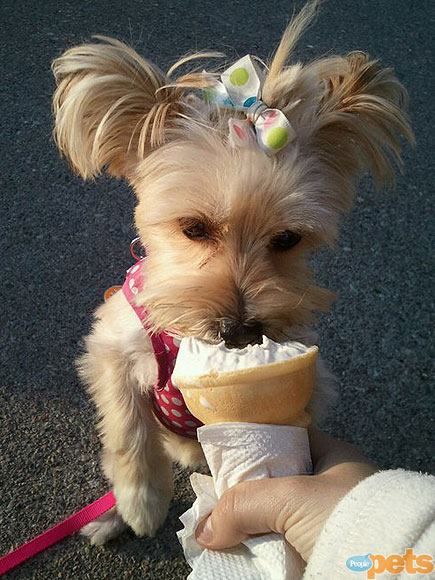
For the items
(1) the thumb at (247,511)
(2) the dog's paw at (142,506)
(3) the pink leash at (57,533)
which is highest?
(1) the thumb at (247,511)

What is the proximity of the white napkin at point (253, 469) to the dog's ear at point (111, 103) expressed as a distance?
84cm

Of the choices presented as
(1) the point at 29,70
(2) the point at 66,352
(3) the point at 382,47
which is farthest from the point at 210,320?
(3) the point at 382,47

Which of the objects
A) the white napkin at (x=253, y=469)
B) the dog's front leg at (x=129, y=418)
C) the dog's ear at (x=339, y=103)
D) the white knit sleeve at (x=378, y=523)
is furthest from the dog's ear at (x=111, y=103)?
the white knit sleeve at (x=378, y=523)

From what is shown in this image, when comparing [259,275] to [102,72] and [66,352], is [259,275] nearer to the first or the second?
[102,72]

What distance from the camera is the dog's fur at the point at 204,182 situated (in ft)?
5.25

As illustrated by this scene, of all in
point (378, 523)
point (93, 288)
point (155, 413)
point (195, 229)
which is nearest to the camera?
point (378, 523)

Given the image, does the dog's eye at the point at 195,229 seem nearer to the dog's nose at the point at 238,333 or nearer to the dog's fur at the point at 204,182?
the dog's fur at the point at 204,182

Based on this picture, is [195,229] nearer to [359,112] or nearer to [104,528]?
[359,112]

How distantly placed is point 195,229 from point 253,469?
0.67 m

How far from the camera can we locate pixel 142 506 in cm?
185

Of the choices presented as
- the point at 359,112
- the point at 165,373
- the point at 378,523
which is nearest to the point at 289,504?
the point at 378,523

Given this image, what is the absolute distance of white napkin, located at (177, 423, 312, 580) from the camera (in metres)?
1.32

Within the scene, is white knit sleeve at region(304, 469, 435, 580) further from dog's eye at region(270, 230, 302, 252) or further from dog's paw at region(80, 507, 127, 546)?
dog's paw at region(80, 507, 127, 546)

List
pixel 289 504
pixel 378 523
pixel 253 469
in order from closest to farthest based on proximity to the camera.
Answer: pixel 378 523, pixel 289 504, pixel 253 469
